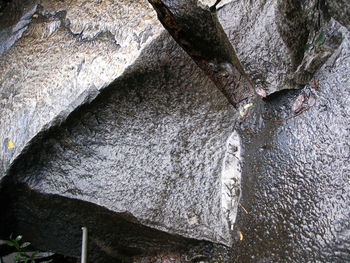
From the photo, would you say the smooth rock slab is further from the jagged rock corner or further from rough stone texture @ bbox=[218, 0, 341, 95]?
rough stone texture @ bbox=[218, 0, 341, 95]

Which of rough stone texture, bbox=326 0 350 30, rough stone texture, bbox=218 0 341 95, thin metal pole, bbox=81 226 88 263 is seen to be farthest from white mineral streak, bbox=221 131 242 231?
thin metal pole, bbox=81 226 88 263

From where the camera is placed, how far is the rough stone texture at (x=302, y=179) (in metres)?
1.64

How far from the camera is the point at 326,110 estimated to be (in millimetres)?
1760

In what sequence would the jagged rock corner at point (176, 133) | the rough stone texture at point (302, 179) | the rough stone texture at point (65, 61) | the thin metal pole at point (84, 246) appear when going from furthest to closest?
the thin metal pole at point (84, 246) → the rough stone texture at point (65, 61) → the jagged rock corner at point (176, 133) → the rough stone texture at point (302, 179)

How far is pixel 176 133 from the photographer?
214 cm

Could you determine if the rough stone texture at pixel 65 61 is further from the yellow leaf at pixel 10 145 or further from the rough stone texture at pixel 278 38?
the rough stone texture at pixel 278 38

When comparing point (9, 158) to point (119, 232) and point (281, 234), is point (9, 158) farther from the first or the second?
point (281, 234)

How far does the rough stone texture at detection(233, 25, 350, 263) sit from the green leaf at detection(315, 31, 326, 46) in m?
0.09

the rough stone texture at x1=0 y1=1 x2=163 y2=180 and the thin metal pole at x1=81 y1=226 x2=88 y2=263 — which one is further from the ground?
the rough stone texture at x1=0 y1=1 x2=163 y2=180

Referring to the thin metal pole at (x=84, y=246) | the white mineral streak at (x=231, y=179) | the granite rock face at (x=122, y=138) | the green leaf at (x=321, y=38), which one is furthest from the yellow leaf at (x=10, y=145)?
the green leaf at (x=321, y=38)

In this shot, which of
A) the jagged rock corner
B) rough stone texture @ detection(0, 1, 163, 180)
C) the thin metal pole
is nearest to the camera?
the jagged rock corner

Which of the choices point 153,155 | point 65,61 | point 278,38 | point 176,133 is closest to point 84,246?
point 153,155

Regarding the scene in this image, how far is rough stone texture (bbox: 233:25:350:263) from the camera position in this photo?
5.38 feet

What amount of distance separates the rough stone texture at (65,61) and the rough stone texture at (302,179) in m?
0.80
